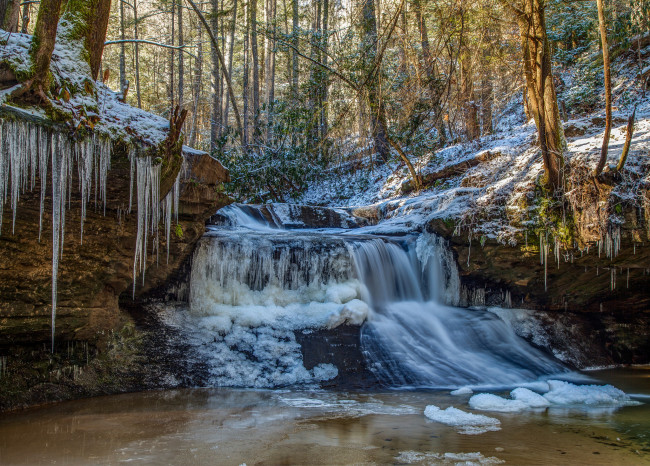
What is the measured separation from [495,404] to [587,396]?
4.20 feet

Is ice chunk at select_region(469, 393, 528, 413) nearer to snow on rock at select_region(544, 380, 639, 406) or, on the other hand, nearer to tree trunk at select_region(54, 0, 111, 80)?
snow on rock at select_region(544, 380, 639, 406)

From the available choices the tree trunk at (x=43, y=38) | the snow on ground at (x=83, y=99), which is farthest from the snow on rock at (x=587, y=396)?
the tree trunk at (x=43, y=38)

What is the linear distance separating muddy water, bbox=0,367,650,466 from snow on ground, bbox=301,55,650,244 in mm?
3664

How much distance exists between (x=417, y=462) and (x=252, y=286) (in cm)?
485

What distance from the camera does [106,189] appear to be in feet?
18.0

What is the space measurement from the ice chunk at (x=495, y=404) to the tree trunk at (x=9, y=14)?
760 cm

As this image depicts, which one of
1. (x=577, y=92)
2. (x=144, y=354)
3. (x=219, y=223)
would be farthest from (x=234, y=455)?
(x=577, y=92)

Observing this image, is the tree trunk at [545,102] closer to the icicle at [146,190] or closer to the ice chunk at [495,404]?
the ice chunk at [495,404]

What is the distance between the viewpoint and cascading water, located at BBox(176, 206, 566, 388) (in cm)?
658

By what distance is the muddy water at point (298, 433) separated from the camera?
3549mm

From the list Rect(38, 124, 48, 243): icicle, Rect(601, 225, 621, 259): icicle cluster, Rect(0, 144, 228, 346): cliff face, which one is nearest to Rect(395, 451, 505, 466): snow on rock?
Rect(38, 124, 48, 243): icicle

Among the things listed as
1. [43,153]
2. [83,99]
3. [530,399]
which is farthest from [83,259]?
[530,399]

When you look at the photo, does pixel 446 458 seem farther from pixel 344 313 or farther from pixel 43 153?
pixel 43 153

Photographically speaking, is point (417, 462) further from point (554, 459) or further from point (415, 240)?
point (415, 240)
